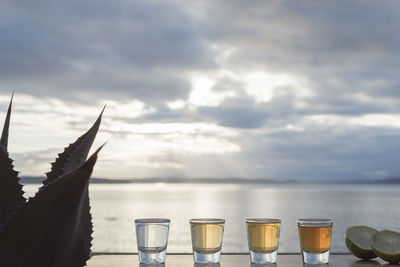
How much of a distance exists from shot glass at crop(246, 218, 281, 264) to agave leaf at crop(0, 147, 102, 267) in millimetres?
1646

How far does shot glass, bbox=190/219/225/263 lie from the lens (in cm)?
249

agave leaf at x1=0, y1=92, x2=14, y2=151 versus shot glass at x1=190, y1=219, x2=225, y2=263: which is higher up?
agave leaf at x1=0, y1=92, x2=14, y2=151

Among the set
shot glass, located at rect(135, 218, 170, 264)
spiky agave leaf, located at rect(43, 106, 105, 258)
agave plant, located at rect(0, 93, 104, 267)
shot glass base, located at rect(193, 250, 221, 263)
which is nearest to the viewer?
agave plant, located at rect(0, 93, 104, 267)

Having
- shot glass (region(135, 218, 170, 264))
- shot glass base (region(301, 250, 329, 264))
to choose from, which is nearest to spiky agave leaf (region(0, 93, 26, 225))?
shot glass (region(135, 218, 170, 264))

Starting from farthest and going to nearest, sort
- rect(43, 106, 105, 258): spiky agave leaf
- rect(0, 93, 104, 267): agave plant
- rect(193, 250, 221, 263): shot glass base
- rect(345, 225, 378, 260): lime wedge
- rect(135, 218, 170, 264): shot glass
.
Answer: rect(345, 225, 378, 260): lime wedge, rect(193, 250, 221, 263): shot glass base, rect(135, 218, 170, 264): shot glass, rect(43, 106, 105, 258): spiky agave leaf, rect(0, 93, 104, 267): agave plant

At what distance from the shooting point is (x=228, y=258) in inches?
113

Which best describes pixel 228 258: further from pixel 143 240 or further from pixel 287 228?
pixel 287 228

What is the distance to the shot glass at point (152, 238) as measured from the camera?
2451mm

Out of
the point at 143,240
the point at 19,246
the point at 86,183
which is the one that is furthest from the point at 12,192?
the point at 143,240

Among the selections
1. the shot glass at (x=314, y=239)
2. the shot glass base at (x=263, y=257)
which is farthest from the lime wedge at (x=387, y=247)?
the shot glass base at (x=263, y=257)

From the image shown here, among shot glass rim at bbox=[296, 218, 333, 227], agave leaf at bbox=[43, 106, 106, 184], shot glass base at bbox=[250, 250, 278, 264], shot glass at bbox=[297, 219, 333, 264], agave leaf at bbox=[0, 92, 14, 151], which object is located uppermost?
agave leaf at bbox=[0, 92, 14, 151]

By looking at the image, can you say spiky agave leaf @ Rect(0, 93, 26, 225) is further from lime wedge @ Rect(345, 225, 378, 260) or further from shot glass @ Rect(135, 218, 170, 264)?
lime wedge @ Rect(345, 225, 378, 260)

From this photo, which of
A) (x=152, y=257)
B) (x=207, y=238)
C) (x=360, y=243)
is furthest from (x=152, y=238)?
(x=360, y=243)

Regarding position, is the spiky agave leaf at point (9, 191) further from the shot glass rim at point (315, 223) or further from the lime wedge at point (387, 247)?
the lime wedge at point (387, 247)
